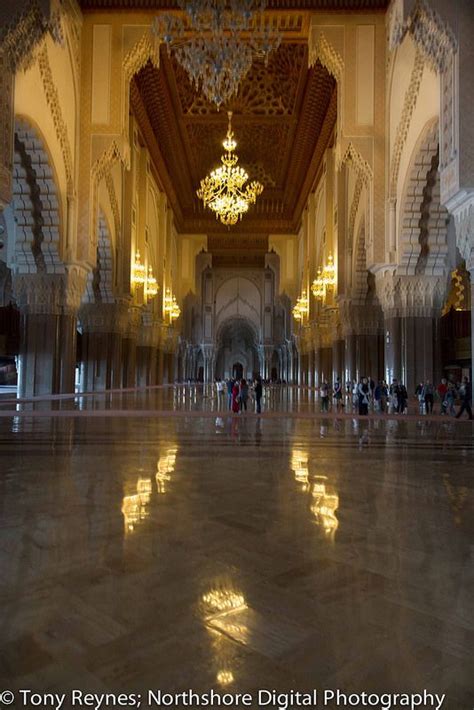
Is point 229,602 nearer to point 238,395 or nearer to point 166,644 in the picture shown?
point 166,644

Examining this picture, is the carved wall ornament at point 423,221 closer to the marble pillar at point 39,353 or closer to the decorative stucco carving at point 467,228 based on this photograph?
the decorative stucco carving at point 467,228

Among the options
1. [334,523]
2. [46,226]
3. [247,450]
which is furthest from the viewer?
[46,226]

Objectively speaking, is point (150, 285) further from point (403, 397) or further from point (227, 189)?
point (403, 397)

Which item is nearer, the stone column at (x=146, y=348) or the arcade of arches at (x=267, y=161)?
the arcade of arches at (x=267, y=161)

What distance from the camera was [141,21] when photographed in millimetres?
12586

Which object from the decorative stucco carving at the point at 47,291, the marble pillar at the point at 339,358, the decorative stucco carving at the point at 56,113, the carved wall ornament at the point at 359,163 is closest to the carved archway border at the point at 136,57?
the decorative stucco carving at the point at 56,113

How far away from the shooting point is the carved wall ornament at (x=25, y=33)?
8.13 m

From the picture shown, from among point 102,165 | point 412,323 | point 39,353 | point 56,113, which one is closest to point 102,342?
point 39,353

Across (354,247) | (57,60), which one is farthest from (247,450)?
(354,247)

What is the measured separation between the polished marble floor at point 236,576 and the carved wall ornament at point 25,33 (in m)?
6.74

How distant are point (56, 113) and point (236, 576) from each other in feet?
37.3

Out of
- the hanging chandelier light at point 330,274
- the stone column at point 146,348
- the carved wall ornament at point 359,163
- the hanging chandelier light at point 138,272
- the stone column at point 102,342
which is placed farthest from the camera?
the stone column at point 146,348

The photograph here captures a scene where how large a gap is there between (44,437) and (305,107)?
15.2 m

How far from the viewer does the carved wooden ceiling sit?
16.6 m
